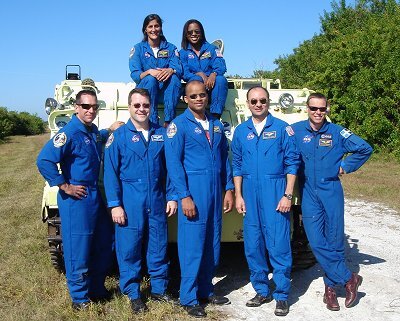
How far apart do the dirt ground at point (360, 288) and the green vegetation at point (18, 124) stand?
3245cm

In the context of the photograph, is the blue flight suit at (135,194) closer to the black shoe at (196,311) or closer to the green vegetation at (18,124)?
the black shoe at (196,311)

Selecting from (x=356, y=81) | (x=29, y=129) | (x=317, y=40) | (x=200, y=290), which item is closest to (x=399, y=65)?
(x=356, y=81)

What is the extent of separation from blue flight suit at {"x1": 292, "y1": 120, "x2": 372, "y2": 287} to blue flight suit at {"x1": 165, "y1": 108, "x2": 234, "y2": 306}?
0.85 meters

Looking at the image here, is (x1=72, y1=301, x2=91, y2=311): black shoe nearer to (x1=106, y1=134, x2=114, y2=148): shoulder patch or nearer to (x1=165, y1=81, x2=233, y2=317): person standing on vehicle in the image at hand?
(x1=165, y1=81, x2=233, y2=317): person standing on vehicle

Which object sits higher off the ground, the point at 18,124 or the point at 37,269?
the point at 18,124

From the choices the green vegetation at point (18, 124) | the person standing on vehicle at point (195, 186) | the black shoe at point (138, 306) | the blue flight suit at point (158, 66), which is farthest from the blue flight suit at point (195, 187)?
the green vegetation at point (18, 124)

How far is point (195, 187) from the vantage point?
470cm

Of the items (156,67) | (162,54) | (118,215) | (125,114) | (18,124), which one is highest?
(162,54)

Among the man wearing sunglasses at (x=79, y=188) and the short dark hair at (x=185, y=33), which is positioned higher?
the short dark hair at (x=185, y=33)

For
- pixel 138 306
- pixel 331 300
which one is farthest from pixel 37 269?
pixel 331 300

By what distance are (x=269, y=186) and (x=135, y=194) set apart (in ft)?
3.89

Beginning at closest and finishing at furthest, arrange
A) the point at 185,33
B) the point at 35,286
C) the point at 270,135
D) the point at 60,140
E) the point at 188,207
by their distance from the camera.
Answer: the point at 60,140 → the point at 188,207 → the point at 270,135 → the point at 35,286 → the point at 185,33

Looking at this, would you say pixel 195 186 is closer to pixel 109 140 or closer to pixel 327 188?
pixel 109 140

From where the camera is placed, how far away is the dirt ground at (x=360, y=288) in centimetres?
492
